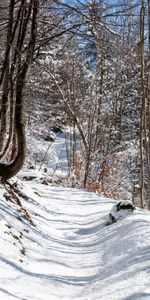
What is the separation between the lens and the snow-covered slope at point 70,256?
497 centimetres

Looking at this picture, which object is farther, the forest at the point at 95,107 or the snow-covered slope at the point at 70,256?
the forest at the point at 95,107

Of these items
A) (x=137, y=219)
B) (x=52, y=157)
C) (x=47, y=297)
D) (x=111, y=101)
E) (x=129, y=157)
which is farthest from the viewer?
(x=52, y=157)

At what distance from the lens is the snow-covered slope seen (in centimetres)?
497

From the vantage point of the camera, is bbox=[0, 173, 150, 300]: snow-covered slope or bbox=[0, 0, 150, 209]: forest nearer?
bbox=[0, 173, 150, 300]: snow-covered slope

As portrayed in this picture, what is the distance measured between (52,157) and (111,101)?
4982 mm

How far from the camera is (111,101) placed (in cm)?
2539

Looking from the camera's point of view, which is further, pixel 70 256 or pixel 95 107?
pixel 95 107

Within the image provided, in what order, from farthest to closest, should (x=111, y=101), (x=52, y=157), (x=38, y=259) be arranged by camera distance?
(x=52, y=157)
(x=111, y=101)
(x=38, y=259)

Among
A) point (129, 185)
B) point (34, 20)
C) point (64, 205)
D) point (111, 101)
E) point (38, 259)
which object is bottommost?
point (129, 185)

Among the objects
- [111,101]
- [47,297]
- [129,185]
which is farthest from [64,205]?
[111,101]

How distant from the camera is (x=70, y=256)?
6.89 meters

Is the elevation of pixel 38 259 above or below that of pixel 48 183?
above

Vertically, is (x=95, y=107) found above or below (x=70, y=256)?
above

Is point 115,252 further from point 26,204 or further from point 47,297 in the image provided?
point 26,204
